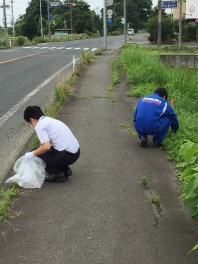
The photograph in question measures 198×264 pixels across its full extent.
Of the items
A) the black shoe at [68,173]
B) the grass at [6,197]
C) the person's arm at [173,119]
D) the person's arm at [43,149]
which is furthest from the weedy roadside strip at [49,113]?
the person's arm at [173,119]

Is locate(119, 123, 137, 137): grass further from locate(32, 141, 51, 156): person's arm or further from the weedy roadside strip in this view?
locate(32, 141, 51, 156): person's arm

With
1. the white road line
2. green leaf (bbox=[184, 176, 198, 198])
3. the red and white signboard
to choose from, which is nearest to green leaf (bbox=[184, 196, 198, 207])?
green leaf (bbox=[184, 176, 198, 198])

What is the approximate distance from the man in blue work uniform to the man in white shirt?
66.5 inches

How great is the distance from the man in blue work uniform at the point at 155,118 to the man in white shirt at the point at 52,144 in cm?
169

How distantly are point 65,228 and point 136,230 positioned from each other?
0.67m

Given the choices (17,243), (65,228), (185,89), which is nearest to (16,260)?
(17,243)

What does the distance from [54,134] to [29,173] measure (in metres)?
0.56

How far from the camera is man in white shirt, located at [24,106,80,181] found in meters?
4.86

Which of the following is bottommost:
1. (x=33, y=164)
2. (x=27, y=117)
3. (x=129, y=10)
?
(x=33, y=164)

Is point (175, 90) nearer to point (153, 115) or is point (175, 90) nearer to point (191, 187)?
point (153, 115)

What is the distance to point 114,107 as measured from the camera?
10.0 metres

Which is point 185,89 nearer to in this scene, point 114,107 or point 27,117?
point 114,107

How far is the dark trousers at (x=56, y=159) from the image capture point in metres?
4.98

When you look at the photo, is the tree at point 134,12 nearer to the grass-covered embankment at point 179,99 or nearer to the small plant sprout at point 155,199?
the grass-covered embankment at point 179,99
